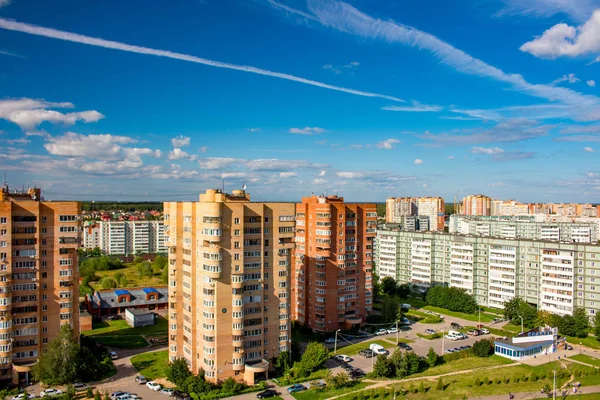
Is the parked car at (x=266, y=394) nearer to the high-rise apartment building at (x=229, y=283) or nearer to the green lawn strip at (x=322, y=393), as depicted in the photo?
the green lawn strip at (x=322, y=393)

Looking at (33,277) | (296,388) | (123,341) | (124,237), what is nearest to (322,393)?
(296,388)

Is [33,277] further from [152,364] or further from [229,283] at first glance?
[229,283]

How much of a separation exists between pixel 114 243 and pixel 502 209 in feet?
485

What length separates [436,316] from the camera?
75938 mm

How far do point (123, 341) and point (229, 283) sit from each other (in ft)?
79.9

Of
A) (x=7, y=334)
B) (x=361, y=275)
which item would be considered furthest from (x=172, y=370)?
(x=361, y=275)

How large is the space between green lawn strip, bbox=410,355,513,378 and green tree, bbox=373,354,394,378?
8.30ft

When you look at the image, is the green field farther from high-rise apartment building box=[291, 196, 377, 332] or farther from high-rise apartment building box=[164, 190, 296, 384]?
high-rise apartment building box=[291, 196, 377, 332]

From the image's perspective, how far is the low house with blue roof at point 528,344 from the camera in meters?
56.2

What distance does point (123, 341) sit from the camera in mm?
62094

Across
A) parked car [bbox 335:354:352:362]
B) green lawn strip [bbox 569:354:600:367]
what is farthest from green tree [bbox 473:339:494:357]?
parked car [bbox 335:354:352:362]

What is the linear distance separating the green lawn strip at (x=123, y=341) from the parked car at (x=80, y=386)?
12.9 m

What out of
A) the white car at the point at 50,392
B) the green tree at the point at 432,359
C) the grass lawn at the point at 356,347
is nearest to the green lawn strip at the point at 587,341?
the green tree at the point at 432,359

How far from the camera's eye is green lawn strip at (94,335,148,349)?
5994 centimetres
